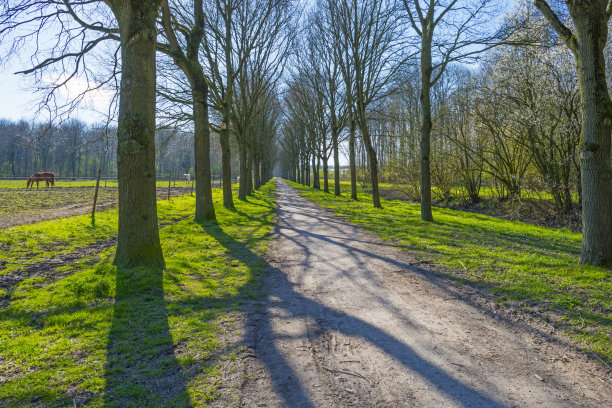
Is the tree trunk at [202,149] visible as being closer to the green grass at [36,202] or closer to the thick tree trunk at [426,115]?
the thick tree trunk at [426,115]

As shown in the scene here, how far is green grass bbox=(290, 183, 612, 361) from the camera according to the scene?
396 centimetres

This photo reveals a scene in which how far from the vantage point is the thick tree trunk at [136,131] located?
18.2 feet

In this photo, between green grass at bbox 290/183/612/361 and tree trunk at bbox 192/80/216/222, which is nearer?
green grass at bbox 290/183/612/361

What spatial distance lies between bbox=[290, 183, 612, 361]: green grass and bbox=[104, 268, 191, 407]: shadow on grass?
154 inches

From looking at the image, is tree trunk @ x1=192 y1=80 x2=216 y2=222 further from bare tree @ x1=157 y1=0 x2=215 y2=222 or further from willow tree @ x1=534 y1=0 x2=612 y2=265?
willow tree @ x1=534 y1=0 x2=612 y2=265

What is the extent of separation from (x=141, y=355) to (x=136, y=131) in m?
3.67

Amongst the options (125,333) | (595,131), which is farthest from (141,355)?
(595,131)

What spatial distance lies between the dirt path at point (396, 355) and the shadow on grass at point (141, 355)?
65cm

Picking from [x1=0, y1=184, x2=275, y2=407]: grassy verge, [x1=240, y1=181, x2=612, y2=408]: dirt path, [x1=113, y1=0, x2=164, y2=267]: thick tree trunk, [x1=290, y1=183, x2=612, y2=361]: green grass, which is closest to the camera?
[x1=240, y1=181, x2=612, y2=408]: dirt path

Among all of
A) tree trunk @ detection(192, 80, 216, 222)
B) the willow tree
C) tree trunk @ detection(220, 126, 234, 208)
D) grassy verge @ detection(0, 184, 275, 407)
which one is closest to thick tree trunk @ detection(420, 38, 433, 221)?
the willow tree

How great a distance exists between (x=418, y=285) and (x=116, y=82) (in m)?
8.79

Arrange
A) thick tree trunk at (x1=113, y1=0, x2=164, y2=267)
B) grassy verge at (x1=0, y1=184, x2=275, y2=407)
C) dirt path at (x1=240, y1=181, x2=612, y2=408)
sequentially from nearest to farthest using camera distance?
dirt path at (x1=240, y1=181, x2=612, y2=408), grassy verge at (x1=0, y1=184, x2=275, y2=407), thick tree trunk at (x1=113, y1=0, x2=164, y2=267)

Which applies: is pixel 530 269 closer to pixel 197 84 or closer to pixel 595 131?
pixel 595 131

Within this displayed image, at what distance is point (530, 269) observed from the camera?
19.5ft
